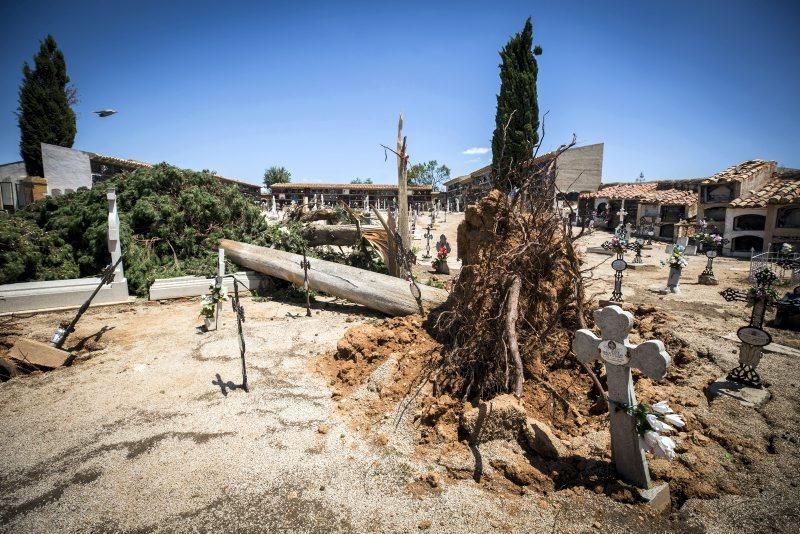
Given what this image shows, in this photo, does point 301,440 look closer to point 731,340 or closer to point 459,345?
point 459,345

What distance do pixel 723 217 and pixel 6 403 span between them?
2761 centimetres

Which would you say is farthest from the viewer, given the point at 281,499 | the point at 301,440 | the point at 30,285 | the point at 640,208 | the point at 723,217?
the point at 640,208

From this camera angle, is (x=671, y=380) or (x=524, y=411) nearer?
(x=524, y=411)

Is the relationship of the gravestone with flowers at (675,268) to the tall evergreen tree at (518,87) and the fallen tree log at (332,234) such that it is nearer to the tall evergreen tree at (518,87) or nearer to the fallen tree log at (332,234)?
the fallen tree log at (332,234)

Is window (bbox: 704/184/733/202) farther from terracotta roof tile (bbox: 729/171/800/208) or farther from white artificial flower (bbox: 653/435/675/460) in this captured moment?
white artificial flower (bbox: 653/435/675/460)

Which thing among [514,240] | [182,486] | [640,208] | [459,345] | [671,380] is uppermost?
[640,208]

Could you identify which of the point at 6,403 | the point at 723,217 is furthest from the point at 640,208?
the point at 6,403

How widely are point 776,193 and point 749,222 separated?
5.23 ft

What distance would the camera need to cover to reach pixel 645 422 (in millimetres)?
2713

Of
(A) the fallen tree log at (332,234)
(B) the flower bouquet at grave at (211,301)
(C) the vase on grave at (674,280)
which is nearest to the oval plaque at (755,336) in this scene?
(C) the vase on grave at (674,280)

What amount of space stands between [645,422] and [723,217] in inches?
917

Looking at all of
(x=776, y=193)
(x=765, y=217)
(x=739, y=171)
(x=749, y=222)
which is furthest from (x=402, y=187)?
(x=739, y=171)

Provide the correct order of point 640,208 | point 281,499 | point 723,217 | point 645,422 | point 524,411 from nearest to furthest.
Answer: point 645,422
point 281,499
point 524,411
point 723,217
point 640,208

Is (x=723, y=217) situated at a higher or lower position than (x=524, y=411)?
higher
